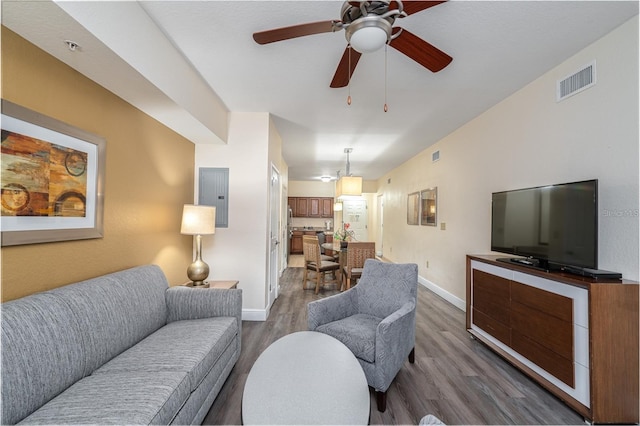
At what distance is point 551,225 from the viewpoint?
7.07ft

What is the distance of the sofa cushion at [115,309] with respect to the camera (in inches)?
60.1

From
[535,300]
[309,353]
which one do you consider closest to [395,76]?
[535,300]

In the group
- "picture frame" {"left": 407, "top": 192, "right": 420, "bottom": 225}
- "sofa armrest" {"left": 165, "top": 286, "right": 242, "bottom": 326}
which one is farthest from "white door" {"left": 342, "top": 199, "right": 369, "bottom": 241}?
"sofa armrest" {"left": 165, "top": 286, "right": 242, "bottom": 326}

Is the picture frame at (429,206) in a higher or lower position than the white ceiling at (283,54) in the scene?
lower

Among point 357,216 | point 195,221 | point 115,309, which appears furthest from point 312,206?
point 115,309

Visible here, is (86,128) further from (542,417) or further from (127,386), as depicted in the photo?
(542,417)

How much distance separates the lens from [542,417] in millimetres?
1798

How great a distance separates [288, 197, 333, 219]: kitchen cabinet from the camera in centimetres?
966

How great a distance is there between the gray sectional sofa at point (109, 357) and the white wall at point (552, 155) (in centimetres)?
293

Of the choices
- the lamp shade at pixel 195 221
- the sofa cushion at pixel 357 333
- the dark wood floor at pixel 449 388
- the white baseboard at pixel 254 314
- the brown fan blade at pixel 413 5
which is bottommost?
the dark wood floor at pixel 449 388

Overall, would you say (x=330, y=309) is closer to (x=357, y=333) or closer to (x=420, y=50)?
(x=357, y=333)

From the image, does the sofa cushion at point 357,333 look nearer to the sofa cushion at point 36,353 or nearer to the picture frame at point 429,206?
the sofa cushion at point 36,353

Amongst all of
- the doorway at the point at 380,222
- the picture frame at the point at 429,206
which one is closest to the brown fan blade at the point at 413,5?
the picture frame at the point at 429,206

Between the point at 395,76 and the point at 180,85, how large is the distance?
1959 millimetres
